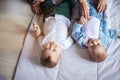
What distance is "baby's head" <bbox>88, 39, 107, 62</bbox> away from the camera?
3.28 ft

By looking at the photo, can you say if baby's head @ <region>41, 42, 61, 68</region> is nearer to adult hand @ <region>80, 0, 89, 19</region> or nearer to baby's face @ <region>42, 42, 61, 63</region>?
baby's face @ <region>42, 42, 61, 63</region>

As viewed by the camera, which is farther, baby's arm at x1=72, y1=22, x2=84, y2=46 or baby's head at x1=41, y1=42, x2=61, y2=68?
baby's arm at x1=72, y1=22, x2=84, y2=46

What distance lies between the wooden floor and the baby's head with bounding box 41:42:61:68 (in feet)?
0.57

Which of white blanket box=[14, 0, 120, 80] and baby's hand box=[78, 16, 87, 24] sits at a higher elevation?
baby's hand box=[78, 16, 87, 24]

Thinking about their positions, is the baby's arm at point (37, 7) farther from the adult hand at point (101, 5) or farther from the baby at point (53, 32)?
the adult hand at point (101, 5)

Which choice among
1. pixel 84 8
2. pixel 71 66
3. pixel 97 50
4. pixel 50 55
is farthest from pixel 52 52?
pixel 84 8

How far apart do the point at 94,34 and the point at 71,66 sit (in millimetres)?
246

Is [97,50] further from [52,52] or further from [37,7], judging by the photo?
[37,7]

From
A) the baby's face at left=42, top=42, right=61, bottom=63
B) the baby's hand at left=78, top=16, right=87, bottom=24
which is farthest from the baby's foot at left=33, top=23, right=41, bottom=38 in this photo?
the baby's hand at left=78, top=16, right=87, bottom=24

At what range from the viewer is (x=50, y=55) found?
0.99 m

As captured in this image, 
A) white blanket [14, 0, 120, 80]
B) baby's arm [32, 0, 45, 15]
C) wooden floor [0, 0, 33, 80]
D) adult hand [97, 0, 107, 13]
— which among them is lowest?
white blanket [14, 0, 120, 80]

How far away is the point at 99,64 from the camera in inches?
40.4

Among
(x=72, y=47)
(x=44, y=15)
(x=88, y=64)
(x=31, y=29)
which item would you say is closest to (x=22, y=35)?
(x=31, y=29)

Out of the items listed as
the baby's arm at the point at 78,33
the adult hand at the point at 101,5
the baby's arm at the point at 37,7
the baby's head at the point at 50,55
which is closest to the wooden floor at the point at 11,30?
the baby's arm at the point at 37,7
